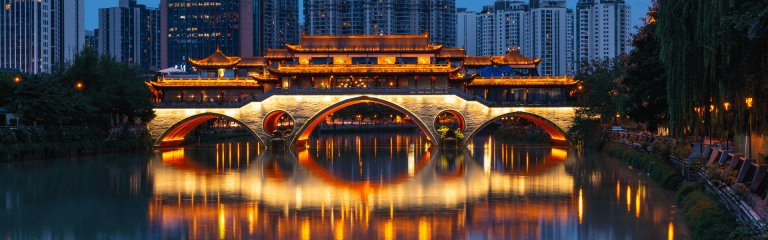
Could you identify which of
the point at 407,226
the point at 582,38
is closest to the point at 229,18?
the point at 582,38

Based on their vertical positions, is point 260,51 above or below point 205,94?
above

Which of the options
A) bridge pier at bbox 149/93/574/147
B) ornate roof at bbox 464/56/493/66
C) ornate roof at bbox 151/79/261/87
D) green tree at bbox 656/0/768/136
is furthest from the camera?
ornate roof at bbox 464/56/493/66

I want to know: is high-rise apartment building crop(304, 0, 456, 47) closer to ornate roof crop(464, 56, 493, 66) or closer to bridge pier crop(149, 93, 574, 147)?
ornate roof crop(464, 56, 493, 66)

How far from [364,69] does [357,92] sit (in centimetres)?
205

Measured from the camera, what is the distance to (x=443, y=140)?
49.2 m

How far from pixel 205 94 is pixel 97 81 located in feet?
27.1

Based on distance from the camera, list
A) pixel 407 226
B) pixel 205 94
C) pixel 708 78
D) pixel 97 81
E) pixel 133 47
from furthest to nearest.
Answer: pixel 133 47
pixel 205 94
pixel 97 81
pixel 407 226
pixel 708 78

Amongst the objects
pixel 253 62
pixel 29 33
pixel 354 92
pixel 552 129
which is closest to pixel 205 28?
pixel 29 33

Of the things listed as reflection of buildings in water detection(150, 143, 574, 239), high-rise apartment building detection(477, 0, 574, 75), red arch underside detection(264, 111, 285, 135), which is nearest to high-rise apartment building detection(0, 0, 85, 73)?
red arch underside detection(264, 111, 285, 135)

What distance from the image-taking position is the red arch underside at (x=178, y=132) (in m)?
50.9

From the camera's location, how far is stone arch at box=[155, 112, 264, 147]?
4966 centimetres

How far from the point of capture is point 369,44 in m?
51.8

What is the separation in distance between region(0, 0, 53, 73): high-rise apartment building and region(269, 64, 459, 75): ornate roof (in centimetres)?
8306

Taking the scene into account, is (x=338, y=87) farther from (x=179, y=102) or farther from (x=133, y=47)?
(x=133, y=47)
